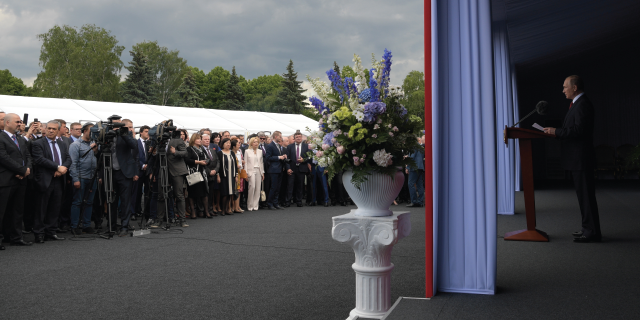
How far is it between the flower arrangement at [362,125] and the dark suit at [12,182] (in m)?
4.79

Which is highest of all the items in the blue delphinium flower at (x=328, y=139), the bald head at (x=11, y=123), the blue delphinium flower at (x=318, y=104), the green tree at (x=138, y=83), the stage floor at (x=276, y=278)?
the green tree at (x=138, y=83)

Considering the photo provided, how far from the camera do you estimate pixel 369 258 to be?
9.72 feet

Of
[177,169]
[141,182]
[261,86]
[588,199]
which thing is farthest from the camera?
[261,86]

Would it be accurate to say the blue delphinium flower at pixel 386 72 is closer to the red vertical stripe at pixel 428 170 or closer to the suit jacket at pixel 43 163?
the red vertical stripe at pixel 428 170

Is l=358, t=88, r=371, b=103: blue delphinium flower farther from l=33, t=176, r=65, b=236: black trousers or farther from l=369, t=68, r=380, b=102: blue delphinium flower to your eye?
l=33, t=176, r=65, b=236: black trousers

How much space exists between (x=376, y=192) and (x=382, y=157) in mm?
246

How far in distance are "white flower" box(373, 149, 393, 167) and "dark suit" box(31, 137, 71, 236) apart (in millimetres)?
5566

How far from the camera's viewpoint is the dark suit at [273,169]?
1087 centimetres

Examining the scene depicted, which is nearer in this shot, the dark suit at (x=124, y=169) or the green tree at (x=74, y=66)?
the dark suit at (x=124, y=169)

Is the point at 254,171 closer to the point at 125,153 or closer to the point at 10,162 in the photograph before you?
the point at 125,153

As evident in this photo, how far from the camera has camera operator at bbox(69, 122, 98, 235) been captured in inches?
280

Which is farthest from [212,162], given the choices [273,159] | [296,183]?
[296,183]

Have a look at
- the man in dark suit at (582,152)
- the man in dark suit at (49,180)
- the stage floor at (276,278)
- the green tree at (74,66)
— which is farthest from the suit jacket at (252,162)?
the green tree at (74,66)

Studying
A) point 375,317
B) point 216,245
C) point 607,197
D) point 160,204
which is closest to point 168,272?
point 216,245
